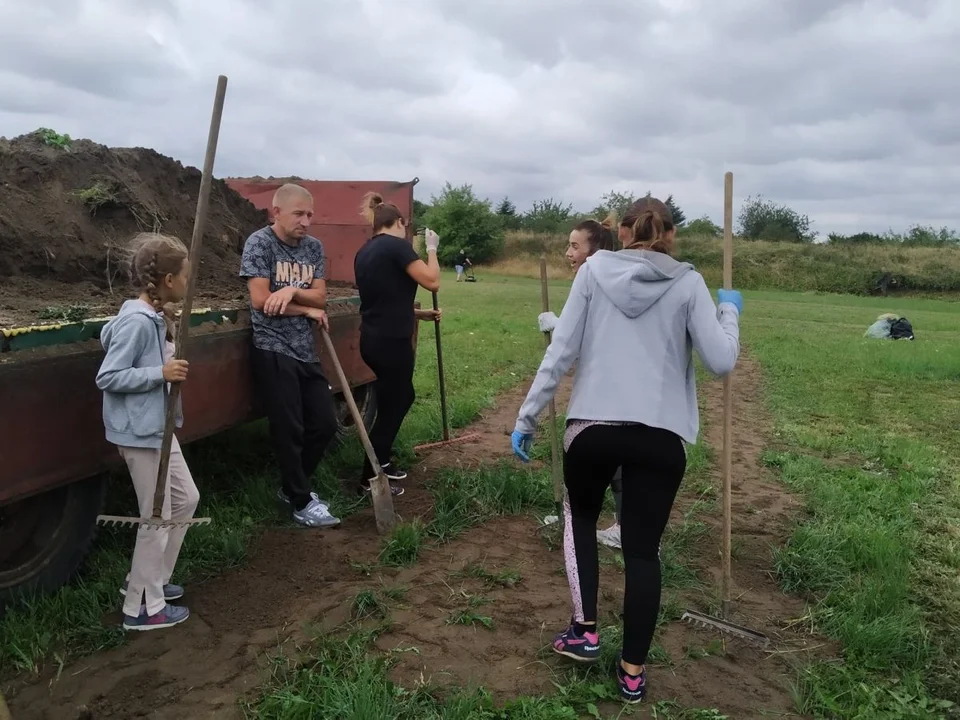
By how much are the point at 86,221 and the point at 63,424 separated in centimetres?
193

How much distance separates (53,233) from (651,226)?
324cm

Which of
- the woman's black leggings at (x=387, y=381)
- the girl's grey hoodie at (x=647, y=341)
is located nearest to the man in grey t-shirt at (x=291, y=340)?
the woman's black leggings at (x=387, y=381)

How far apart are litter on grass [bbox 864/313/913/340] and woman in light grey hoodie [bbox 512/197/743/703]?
1456 centimetres

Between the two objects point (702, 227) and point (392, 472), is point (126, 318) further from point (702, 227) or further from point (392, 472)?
point (702, 227)

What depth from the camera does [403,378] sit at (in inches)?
186

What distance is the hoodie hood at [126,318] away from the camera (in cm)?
285

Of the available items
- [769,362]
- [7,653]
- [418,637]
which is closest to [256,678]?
[418,637]

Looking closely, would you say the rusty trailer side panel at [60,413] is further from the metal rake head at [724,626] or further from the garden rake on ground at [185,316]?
the metal rake head at [724,626]

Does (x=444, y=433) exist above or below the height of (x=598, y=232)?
below

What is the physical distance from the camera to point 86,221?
430 cm

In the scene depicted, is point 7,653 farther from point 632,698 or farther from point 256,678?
point 632,698

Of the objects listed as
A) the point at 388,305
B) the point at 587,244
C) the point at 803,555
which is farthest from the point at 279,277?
the point at 803,555

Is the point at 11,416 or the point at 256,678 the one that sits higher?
the point at 11,416

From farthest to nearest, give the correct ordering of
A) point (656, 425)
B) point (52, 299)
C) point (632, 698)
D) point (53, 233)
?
point (53, 233)
point (52, 299)
point (632, 698)
point (656, 425)
